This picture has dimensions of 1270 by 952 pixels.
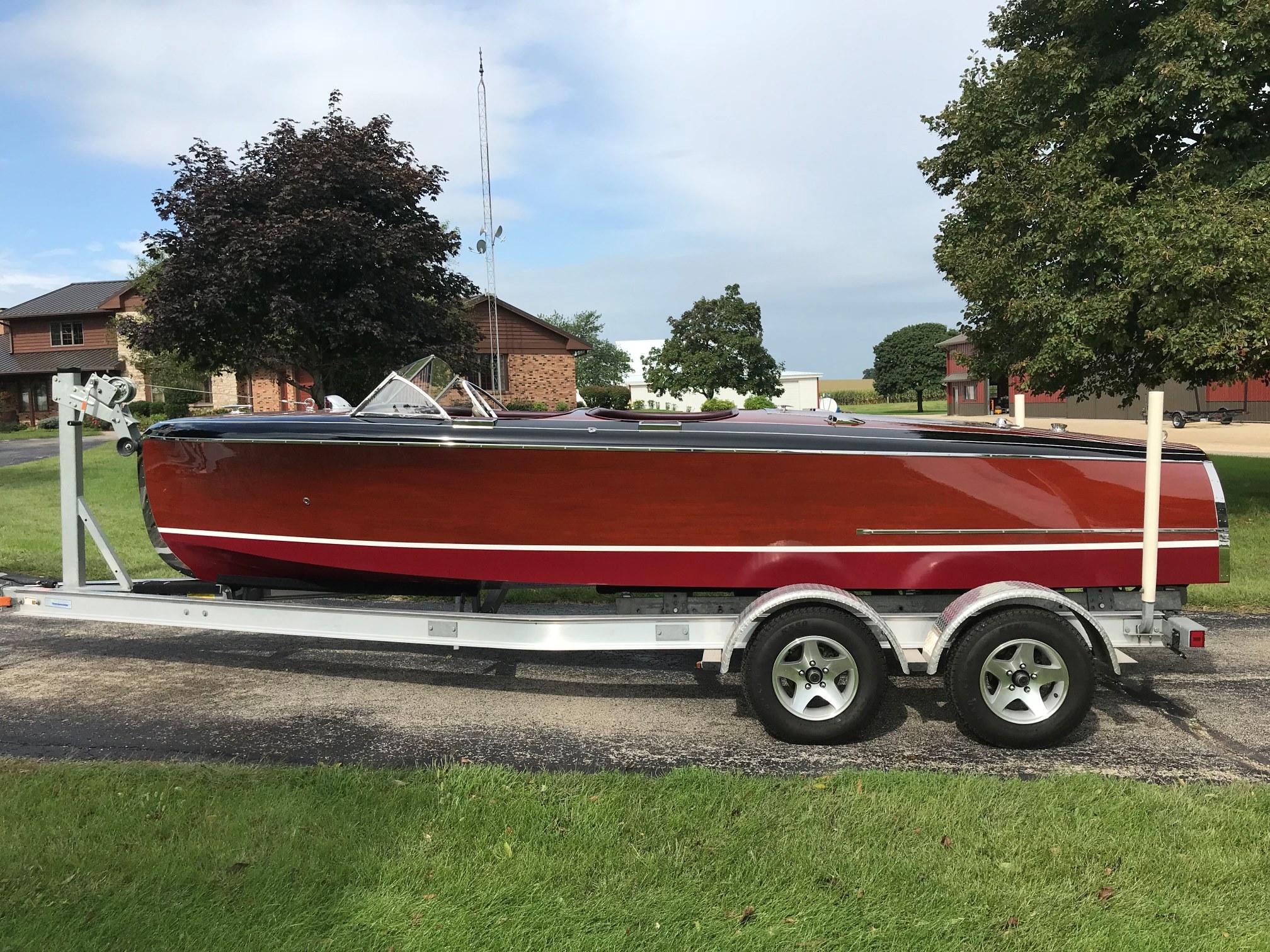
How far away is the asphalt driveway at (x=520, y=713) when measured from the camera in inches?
159

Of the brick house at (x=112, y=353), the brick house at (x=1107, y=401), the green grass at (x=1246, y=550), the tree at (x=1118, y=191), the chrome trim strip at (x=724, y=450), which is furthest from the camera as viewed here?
the brick house at (x=1107, y=401)

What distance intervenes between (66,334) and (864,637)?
46.7m

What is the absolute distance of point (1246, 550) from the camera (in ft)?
28.9

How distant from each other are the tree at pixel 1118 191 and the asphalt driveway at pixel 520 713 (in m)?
4.52

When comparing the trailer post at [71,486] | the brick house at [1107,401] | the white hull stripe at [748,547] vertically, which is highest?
the brick house at [1107,401]

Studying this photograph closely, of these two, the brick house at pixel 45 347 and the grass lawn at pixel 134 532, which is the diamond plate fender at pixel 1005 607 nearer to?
the grass lawn at pixel 134 532

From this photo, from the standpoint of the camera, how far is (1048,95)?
34.9 feet

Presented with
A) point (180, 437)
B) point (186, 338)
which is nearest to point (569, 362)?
point (186, 338)

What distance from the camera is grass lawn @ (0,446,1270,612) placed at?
280 inches

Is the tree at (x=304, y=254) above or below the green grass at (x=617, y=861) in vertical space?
above

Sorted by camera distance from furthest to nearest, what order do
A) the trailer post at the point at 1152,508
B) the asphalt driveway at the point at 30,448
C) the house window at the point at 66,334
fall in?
1. the house window at the point at 66,334
2. the asphalt driveway at the point at 30,448
3. the trailer post at the point at 1152,508

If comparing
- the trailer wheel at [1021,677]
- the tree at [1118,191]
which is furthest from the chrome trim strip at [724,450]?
the tree at [1118,191]

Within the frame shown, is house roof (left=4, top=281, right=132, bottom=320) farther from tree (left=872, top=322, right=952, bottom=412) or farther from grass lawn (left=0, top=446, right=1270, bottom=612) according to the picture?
tree (left=872, top=322, right=952, bottom=412)

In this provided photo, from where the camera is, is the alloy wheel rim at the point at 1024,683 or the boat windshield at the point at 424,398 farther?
the boat windshield at the point at 424,398
